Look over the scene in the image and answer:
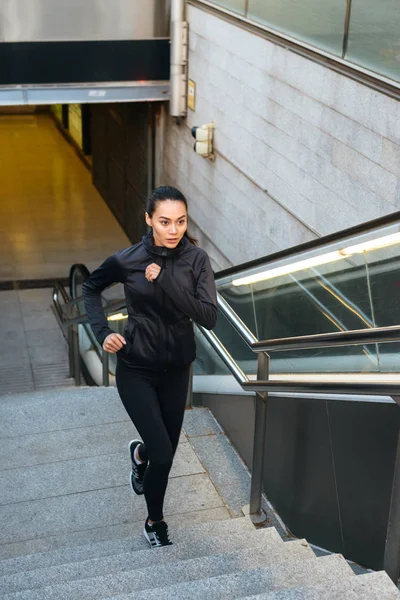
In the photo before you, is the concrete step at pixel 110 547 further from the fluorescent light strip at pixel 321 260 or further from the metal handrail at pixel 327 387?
the fluorescent light strip at pixel 321 260

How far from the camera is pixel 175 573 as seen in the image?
276 cm

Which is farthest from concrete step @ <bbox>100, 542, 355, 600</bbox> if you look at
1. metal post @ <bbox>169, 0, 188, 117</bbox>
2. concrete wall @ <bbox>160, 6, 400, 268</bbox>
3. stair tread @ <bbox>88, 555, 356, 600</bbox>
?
metal post @ <bbox>169, 0, 188, 117</bbox>

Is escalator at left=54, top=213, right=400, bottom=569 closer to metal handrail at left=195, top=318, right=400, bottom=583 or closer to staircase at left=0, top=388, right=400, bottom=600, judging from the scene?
metal handrail at left=195, top=318, right=400, bottom=583

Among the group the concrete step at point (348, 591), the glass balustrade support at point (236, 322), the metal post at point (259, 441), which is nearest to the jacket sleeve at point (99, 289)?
the glass balustrade support at point (236, 322)

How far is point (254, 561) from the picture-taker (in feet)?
9.48

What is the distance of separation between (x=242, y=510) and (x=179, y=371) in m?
0.88

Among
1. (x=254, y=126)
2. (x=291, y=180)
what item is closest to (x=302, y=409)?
(x=291, y=180)

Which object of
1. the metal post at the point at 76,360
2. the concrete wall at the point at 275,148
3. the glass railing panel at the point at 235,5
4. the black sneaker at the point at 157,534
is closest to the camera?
the black sneaker at the point at 157,534

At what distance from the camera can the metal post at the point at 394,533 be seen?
2484 mm

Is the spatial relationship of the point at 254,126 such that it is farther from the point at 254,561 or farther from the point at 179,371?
the point at 254,561

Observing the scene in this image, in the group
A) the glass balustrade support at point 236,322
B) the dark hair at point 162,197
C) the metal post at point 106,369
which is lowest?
the metal post at point 106,369

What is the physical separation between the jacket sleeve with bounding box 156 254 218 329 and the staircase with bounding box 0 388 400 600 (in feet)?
2.89

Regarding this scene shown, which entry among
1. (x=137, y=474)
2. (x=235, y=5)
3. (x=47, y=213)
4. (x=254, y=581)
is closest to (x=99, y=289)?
(x=137, y=474)

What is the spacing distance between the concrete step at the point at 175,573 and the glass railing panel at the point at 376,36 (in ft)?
11.3
